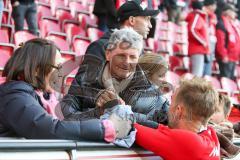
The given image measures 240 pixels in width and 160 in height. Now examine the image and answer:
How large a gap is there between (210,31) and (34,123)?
26.1 ft

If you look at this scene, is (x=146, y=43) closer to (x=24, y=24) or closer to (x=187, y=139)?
(x=24, y=24)

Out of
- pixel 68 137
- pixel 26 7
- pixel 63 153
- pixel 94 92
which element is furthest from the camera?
pixel 26 7

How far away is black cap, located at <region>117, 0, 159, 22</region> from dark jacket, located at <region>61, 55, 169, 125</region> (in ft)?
2.42

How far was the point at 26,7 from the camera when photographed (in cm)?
771

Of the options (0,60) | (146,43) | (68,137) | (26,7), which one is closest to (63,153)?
(68,137)

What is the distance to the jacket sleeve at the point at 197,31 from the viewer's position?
30.2ft

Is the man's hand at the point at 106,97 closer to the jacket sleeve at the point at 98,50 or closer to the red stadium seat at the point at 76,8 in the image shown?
the jacket sleeve at the point at 98,50

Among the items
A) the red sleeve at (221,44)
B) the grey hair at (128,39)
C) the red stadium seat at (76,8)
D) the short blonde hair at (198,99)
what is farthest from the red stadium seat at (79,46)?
the short blonde hair at (198,99)

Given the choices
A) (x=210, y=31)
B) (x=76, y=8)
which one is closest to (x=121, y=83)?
(x=76, y=8)

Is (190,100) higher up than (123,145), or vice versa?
Answer: (190,100)

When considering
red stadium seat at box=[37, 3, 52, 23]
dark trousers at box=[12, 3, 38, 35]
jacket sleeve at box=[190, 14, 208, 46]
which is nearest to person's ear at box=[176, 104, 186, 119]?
dark trousers at box=[12, 3, 38, 35]

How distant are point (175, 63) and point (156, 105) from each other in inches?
264

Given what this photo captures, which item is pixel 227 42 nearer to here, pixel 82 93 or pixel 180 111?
pixel 82 93

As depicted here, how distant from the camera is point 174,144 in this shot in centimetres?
269
